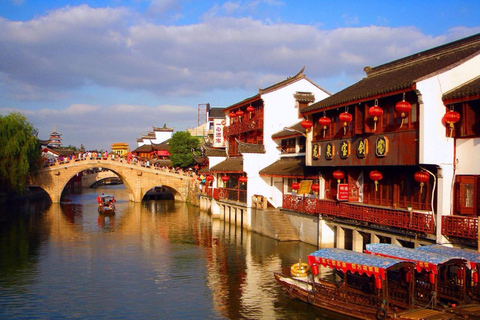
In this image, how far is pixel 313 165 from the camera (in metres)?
24.0

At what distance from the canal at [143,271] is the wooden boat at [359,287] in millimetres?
632

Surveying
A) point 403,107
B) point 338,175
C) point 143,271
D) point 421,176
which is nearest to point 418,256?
point 421,176

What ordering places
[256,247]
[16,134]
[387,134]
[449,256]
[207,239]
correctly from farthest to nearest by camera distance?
[16,134] → [207,239] → [256,247] → [387,134] → [449,256]

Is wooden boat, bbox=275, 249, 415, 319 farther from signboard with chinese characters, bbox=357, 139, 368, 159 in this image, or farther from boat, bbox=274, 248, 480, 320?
signboard with chinese characters, bbox=357, 139, 368, 159

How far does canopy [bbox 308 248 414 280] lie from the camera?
1351 centimetres

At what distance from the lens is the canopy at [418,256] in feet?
44.5

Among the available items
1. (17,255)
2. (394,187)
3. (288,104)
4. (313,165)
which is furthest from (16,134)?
(394,187)

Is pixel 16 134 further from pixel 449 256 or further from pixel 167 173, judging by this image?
pixel 449 256

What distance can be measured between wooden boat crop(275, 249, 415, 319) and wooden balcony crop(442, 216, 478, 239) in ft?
7.50

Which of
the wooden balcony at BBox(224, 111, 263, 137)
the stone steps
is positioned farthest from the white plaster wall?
the wooden balcony at BBox(224, 111, 263, 137)

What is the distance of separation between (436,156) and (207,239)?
56.9 feet

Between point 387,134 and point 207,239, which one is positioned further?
point 207,239

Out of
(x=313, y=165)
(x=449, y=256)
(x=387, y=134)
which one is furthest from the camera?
(x=313, y=165)

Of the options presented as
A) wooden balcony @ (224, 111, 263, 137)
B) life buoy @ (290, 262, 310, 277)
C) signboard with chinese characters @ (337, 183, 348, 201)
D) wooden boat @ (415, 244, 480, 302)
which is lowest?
life buoy @ (290, 262, 310, 277)
